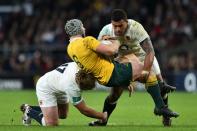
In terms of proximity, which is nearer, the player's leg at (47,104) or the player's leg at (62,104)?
the player's leg at (47,104)

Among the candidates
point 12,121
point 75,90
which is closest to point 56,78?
point 75,90

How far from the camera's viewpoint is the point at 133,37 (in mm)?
13289

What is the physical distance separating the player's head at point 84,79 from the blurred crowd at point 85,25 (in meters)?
14.8

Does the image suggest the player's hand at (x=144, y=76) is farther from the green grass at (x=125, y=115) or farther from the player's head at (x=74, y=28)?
the player's head at (x=74, y=28)

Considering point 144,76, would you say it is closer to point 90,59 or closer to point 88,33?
point 90,59

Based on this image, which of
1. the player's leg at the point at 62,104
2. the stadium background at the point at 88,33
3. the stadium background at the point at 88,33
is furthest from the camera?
the stadium background at the point at 88,33

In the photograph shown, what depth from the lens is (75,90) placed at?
12625 mm

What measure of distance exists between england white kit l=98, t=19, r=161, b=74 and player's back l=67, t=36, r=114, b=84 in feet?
2.71

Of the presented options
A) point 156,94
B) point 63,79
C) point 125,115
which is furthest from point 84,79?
point 125,115

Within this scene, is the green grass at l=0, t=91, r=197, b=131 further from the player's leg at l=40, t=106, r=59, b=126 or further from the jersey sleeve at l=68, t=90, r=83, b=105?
the jersey sleeve at l=68, t=90, r=83, b=105

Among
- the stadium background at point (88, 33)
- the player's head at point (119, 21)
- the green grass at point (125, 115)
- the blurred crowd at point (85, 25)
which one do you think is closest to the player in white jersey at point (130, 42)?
the player's head at point (119, 21)

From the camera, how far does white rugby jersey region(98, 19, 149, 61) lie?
13.2 metres

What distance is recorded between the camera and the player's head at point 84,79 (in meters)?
12.7

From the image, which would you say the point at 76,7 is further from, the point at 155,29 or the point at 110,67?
the point at 110,67
